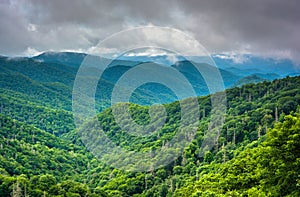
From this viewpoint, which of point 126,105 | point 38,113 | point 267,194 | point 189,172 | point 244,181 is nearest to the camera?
point 267,194

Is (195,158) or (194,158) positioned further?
(195,158)

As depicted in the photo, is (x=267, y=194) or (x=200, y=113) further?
(x=200, y=113)

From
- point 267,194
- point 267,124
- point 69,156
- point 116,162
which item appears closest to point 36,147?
point 69,156

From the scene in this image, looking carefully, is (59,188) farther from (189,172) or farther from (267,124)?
(267,124)

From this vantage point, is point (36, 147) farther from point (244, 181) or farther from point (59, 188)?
point (244, 181)

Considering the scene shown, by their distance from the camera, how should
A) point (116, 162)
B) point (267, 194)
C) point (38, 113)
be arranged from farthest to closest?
point (38, 113) → point (116, 162) → point (267, 194)

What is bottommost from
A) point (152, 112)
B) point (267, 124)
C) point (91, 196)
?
point (91, 196)

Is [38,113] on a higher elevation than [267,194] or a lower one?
higher
